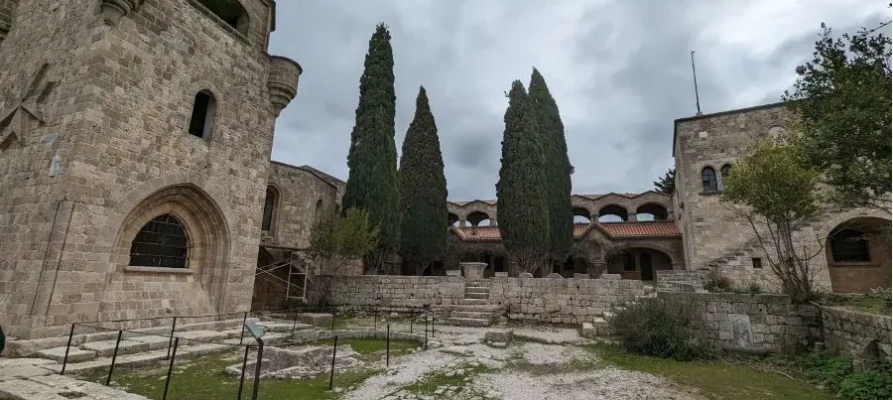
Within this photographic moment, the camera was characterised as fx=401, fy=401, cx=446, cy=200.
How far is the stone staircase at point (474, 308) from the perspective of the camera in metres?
13.2

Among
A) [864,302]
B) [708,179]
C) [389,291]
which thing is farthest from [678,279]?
[389,291]

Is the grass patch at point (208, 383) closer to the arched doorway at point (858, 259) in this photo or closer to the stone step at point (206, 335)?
→ the stone step at point (206, 335)

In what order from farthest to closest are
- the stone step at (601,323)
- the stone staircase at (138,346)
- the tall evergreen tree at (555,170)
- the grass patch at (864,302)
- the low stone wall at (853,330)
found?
1. the tall evergreen tree at (555,170)
2. the stone step at (601,323)
3. the grass patch at (864,302)
4. the stone staircase at (138,346)
5. the low stone wall at (853,330)

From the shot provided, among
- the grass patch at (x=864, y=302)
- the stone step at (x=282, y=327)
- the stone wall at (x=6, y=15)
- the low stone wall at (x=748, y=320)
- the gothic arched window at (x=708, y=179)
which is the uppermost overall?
the stone wall at (x=6, y=15)

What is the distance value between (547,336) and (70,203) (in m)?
11.2

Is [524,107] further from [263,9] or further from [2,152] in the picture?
[2,152]

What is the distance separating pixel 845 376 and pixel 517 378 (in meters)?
5.38

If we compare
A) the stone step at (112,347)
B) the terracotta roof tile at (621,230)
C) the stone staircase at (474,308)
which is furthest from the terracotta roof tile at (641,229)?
the stone step at (112,347)

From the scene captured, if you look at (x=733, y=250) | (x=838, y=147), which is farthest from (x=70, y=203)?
(x=733, y=250)

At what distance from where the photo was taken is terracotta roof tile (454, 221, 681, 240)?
23219 millimetres

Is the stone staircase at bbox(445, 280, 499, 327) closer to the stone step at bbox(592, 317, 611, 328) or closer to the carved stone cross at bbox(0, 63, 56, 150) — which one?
the stone step at bbox(592, 317, 611, 328)

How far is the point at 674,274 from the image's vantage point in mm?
15867

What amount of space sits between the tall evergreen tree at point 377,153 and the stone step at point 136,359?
9460 mm

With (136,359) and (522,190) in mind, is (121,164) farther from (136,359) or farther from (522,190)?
(522,190)
